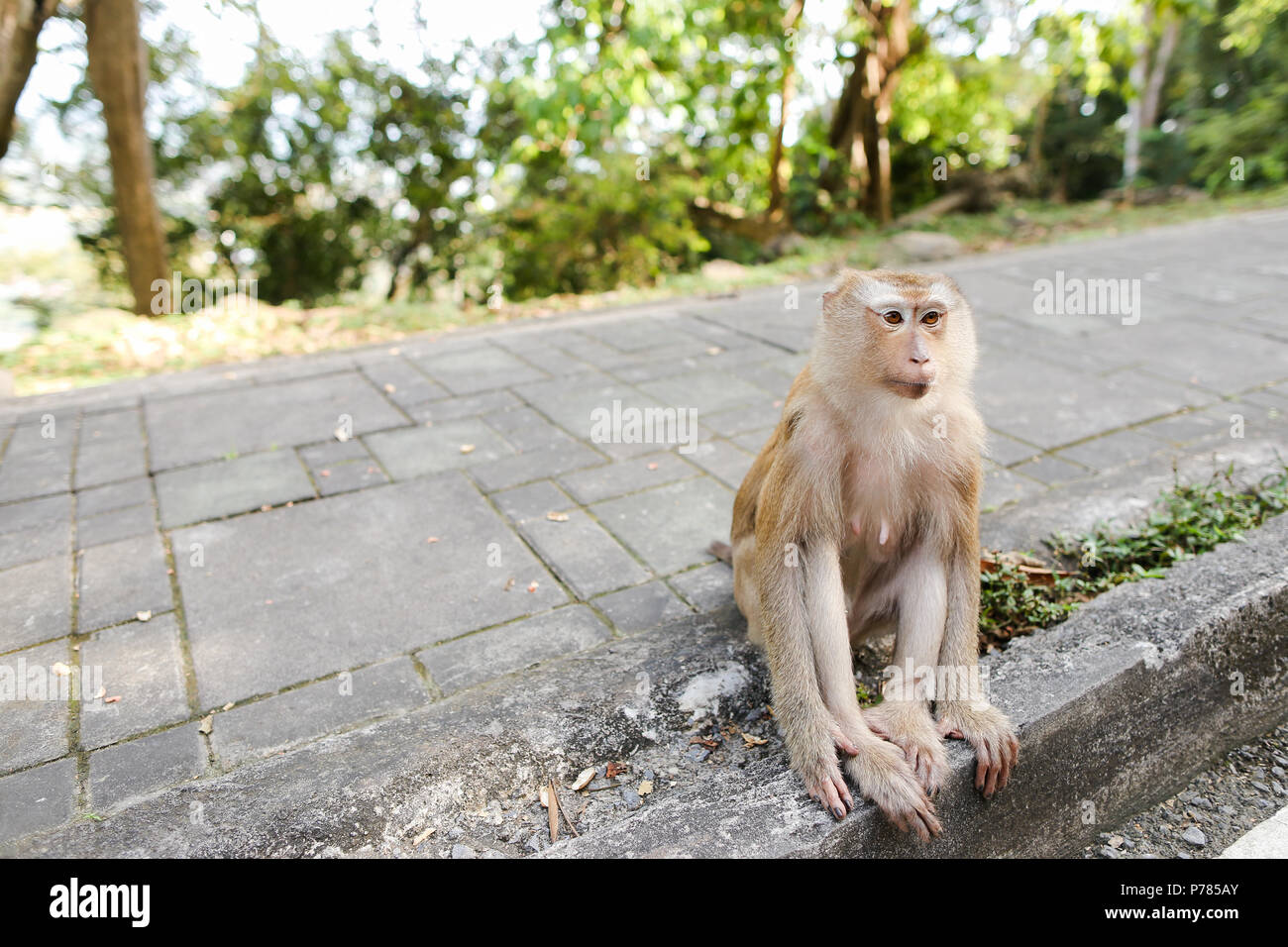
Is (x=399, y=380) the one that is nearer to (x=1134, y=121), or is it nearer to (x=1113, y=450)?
(x=1113, y=450)

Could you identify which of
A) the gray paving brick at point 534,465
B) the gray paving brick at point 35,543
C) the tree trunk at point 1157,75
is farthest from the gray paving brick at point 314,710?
the tree trunk at point 1157,75

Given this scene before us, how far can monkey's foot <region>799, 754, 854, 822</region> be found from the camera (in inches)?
75.1

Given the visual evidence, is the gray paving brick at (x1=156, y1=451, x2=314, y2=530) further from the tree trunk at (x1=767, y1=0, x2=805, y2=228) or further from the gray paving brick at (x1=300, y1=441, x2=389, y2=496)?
the tree trunk at (x1=767, y1=0, x2=805, y2=228)

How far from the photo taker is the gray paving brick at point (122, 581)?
2943 mm

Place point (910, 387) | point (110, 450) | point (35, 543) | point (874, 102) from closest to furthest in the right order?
point (910, 387) < point (35, 543) < point (110, 450) < point (874, 102)

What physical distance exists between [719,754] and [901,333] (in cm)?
120

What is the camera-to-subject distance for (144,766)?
2238 mm

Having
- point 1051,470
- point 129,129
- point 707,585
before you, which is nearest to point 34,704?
point 707,585

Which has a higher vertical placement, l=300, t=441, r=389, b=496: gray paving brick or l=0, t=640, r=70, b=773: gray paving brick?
l=300, t=441, r=389, b=496: gray paving brick

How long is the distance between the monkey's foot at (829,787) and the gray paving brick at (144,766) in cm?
154

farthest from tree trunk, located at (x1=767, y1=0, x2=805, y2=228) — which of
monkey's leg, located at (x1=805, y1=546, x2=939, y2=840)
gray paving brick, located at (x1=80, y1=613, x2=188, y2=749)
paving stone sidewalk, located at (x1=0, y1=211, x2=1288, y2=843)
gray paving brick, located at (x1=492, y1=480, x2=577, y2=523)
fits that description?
gray paving brick, located at (x1=80, y1=613, x2=188, y2=749)

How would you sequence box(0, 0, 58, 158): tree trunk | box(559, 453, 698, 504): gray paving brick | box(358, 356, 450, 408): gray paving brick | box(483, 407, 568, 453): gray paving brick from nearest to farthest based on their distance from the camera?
box(559, 453, 698, 504): gray paving brick < box(483, 407, 568, 453): gray paving brick < box(358, 356, 450, 408): gray paving brick < box(0, 0, 58, 158): tree trunk

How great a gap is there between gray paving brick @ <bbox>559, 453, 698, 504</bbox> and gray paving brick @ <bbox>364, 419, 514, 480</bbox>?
49cm

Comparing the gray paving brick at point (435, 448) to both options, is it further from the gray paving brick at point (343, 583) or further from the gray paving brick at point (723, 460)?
the gray paving brick at point (723, 460)
